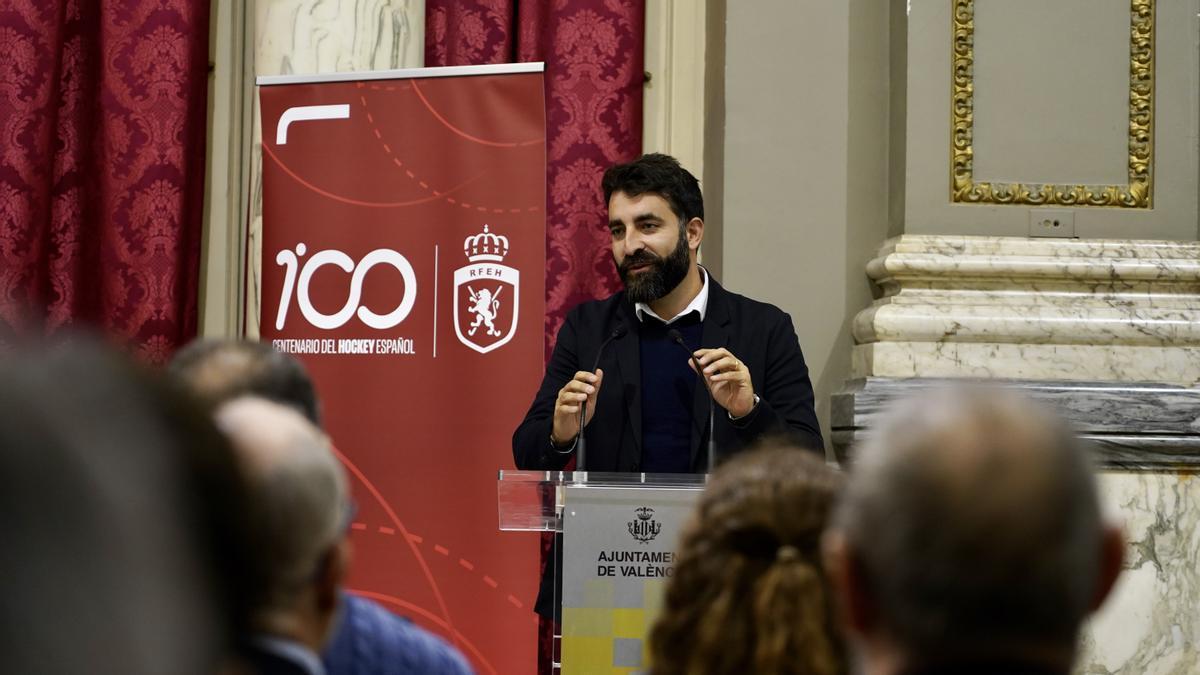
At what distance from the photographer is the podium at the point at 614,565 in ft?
8.58

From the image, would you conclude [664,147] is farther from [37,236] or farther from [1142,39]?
[37,236]

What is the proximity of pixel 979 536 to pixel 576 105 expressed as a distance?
4.50 m

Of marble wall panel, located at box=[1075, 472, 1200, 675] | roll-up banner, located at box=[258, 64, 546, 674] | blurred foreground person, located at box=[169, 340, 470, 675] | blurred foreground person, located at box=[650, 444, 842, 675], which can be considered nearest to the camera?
blurred foreground person, located at box=[650, 444, 842, 675]

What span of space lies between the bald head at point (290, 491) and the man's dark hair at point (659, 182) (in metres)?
2.89

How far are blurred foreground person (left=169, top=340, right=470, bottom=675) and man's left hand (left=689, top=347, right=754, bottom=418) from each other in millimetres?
1561

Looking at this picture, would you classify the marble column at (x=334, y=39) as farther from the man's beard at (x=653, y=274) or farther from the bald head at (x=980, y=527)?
the bald head at (x=980, y=527)

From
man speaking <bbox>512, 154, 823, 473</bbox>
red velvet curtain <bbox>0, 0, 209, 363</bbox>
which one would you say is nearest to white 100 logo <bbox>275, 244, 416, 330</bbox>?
man speaking <bbox>512, 154, 823, 473</bbox>

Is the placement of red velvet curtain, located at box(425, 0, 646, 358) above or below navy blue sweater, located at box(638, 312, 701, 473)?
above

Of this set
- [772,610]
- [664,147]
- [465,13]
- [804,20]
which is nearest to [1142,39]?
[804,20]

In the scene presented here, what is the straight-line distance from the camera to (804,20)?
470cm

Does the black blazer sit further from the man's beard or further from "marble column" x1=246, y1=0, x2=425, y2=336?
"marble column" x1=246, y1=0, x2=425, y2=336

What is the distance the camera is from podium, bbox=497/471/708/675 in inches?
103

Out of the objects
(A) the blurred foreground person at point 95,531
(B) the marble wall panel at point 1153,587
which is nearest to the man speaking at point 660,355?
(B) the marble wall panel at point 1153,587

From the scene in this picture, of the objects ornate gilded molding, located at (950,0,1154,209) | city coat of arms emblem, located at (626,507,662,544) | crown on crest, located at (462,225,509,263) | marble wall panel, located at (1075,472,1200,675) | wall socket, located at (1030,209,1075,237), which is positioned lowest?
marble wall panel, located at (1075,472,1200,675)
